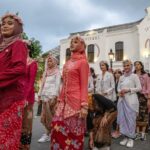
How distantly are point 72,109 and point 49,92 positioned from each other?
2702 millimetres

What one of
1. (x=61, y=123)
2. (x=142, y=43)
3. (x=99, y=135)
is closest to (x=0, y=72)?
(x=61, y=123)

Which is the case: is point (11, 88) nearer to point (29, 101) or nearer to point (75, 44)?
point (75, 44)

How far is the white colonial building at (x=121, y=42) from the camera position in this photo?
2598cm

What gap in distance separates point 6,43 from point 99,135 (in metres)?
2.96

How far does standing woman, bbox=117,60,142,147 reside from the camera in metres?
6.39

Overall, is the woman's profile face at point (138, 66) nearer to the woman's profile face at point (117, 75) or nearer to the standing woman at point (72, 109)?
the woman's profile face at point (117, 75)

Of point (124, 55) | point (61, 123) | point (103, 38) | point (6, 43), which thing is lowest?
point (61, 123)

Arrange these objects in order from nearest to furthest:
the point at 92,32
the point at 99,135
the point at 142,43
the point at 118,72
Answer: the point at 99,135 → the point at 118,72 → the point at 142,43 → the point at 92,32

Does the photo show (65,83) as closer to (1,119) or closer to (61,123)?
(61,123)

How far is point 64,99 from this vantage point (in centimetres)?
379

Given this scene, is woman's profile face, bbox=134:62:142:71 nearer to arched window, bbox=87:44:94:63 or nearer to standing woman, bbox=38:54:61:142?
standing woman, bbox=38:54:61:142

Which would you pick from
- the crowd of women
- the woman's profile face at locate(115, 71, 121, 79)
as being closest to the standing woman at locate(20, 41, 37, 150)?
the crowd of women

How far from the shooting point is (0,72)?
2.50m

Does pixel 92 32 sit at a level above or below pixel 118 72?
above
